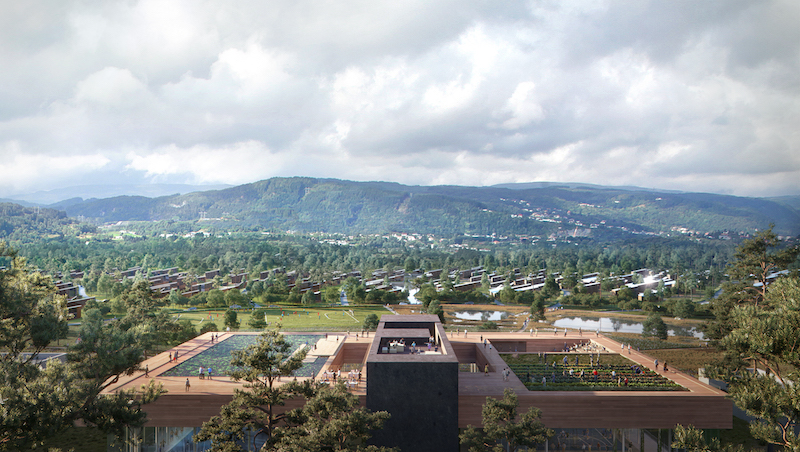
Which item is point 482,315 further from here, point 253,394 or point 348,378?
point 253,394

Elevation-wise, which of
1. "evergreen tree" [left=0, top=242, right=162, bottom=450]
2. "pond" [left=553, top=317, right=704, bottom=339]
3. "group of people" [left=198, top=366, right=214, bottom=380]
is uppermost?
"evergreen tree" [left=0, top=242, right=162, bottom=450]

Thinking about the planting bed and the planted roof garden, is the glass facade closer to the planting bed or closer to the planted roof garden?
the planted roof garden

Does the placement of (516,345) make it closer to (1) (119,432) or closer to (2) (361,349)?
(2) (361,349)

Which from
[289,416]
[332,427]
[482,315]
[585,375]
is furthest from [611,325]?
[332,427]

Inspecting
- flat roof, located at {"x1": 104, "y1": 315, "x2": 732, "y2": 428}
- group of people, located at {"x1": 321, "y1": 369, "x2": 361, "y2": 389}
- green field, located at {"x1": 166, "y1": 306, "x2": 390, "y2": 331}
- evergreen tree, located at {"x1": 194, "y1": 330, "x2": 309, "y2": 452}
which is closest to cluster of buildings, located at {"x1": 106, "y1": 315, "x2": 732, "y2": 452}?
flat roof, located at {"x1": 104, "y1": 315, "x2": 732, "y2": 428}

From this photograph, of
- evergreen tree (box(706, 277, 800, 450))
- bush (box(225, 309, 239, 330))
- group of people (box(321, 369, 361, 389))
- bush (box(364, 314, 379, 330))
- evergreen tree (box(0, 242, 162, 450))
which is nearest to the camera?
evergreen tree (box(706, 277, 800, 450))

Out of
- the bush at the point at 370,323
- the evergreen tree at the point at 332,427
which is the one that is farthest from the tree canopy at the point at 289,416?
the bush at the point at 370,323

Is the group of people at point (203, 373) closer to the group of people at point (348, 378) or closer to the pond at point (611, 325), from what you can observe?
the group of people at point (348, 378)
